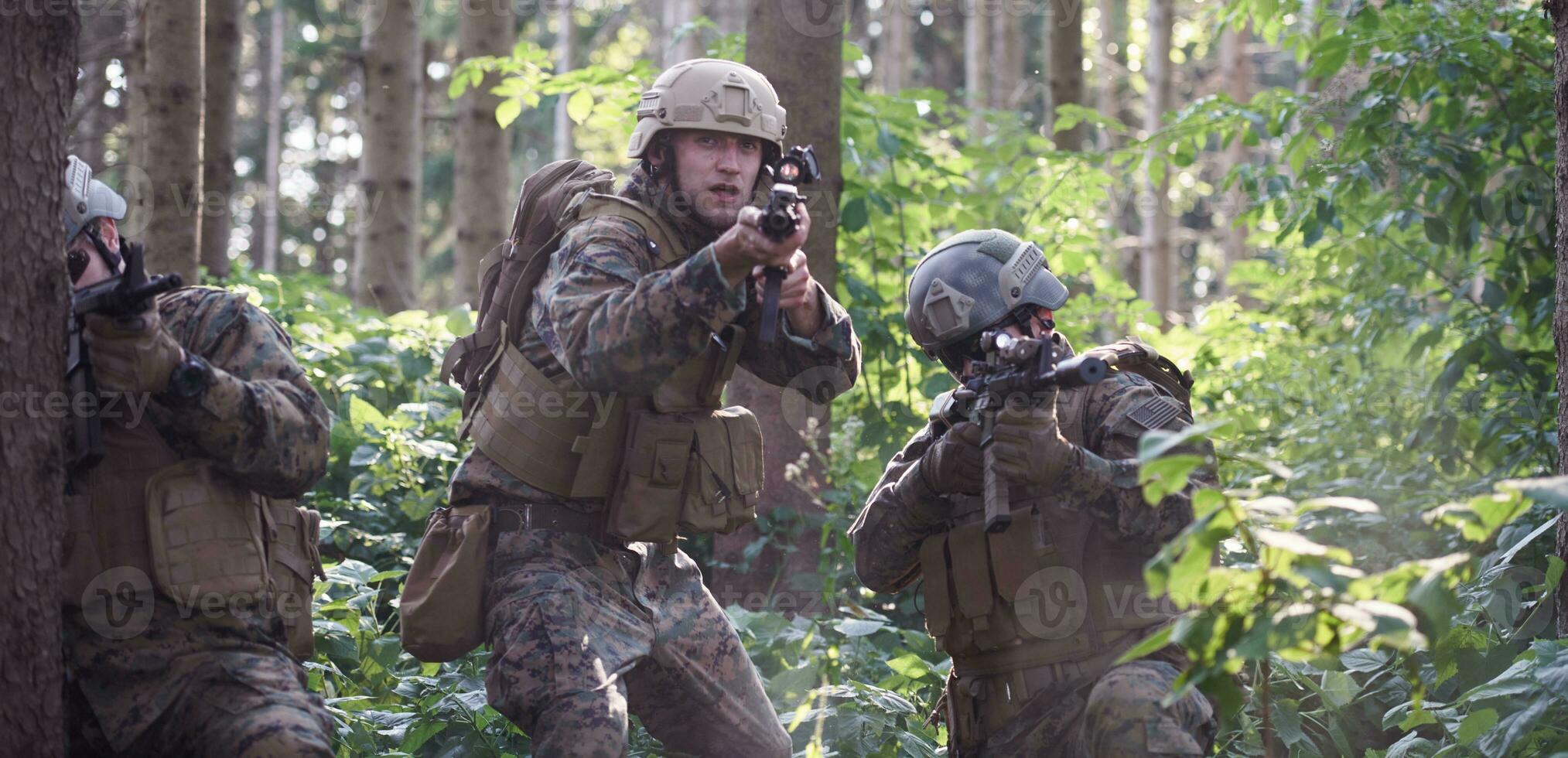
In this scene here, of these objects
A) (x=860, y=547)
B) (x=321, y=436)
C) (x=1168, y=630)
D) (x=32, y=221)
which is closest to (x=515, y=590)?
(x=321, y=436)

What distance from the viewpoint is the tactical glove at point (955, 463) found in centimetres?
379

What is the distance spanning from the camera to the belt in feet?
12.4

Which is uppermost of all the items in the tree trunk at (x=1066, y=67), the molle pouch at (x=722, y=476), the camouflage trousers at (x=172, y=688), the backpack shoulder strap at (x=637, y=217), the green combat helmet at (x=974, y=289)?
the tree trunk at (x=1066, y=67)

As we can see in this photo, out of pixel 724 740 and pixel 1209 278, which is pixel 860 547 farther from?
pixel 1209 278

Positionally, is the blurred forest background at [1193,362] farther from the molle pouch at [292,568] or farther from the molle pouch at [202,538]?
the molle pouch at [202,538]

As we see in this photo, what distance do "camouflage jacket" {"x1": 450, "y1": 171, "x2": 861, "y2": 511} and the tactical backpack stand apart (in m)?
0.07

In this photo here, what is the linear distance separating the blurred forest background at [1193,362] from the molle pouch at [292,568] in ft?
2.37

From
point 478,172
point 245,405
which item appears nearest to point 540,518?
point 245,405

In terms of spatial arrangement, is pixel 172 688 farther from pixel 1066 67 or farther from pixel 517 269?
pixel 1066 67

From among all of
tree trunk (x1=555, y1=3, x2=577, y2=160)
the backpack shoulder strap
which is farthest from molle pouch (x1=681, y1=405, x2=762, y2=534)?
tree trunk (x1=555, y1=3, x2=577, y2=160)

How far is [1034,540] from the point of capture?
3.82 m

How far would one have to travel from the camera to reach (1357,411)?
835 centimetres

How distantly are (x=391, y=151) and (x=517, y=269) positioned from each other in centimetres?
777

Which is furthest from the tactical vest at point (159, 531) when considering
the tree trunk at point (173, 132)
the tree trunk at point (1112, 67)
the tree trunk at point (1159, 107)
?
the tree trunk at point (1112, 67)
